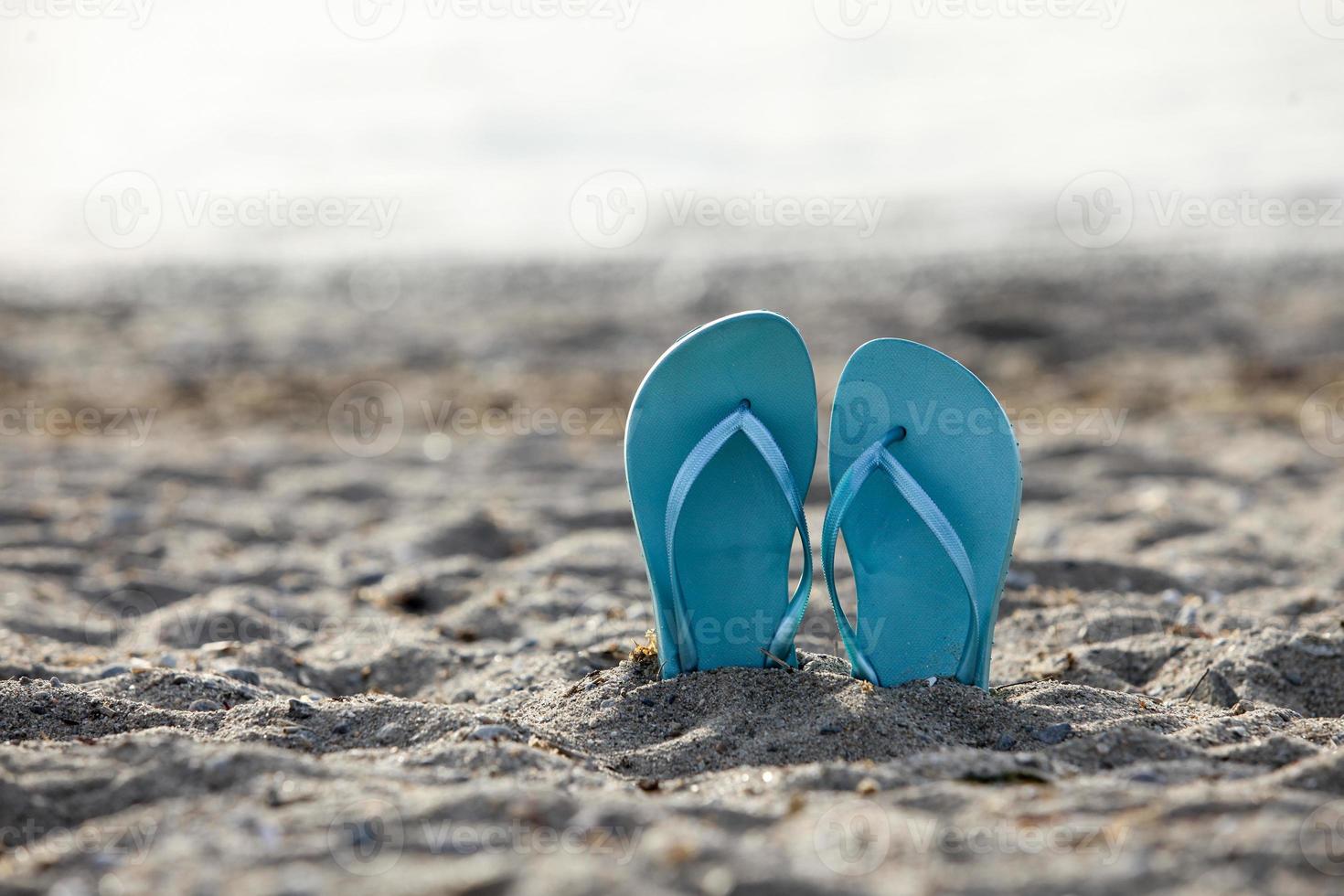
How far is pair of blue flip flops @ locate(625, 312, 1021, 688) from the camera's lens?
6.42 ft

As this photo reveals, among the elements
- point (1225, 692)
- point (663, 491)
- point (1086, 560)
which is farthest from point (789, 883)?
point (1086, 560)

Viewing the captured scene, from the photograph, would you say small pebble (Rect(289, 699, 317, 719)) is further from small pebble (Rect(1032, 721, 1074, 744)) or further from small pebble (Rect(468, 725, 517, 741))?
small pebble (Rect(1032, 721, 1074, 744))

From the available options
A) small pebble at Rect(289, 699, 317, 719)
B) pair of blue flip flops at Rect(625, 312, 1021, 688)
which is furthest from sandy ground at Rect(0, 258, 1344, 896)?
pair of blue flip flops at Rect(625, 312, 1021, 688)

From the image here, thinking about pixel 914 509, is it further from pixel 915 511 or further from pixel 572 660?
pixel 572 660

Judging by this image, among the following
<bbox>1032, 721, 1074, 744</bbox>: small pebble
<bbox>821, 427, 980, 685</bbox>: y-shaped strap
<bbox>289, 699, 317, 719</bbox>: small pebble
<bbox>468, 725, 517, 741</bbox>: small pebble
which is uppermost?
<bbox>821, 427, 980, 685</bbox>: y-shaped strap

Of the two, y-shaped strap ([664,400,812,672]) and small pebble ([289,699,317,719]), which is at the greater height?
y-shaped strap ([664,400,812,672])

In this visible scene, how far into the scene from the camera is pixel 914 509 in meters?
1.96

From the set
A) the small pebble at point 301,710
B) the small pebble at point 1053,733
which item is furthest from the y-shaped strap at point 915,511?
the small pebble at point 301,710

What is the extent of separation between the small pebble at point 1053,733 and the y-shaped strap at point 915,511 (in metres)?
0.20

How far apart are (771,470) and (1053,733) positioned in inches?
24.8

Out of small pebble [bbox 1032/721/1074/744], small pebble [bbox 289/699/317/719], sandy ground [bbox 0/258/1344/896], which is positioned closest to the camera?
sandy ground [bbox 0/258/1344/896]

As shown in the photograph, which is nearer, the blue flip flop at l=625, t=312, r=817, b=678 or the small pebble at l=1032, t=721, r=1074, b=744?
the small pebble at l=1032, t=721, r=1074, b=744

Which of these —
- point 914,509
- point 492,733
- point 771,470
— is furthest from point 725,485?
point 492,733

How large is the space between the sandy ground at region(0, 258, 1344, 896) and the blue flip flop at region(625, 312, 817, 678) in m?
0.10
